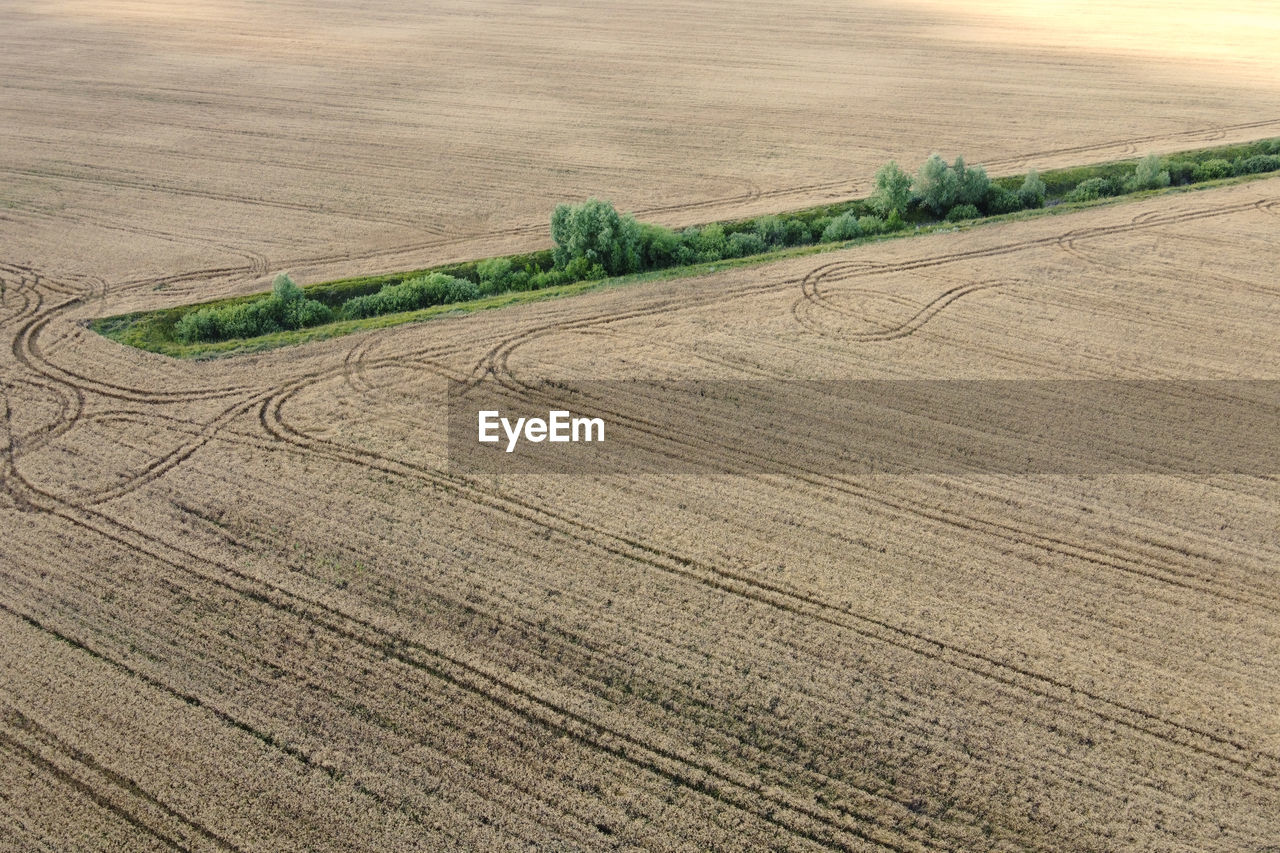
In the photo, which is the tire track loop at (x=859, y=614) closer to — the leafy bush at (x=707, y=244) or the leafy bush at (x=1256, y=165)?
the leafy bush at (x=707, y=244)

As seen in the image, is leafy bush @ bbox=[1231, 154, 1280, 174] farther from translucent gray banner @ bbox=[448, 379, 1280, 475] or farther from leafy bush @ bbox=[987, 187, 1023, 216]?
translucent gray banner @ bbox=[448, 379, 1280, 475]

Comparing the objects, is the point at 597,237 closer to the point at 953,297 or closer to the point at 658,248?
the point at 658,248

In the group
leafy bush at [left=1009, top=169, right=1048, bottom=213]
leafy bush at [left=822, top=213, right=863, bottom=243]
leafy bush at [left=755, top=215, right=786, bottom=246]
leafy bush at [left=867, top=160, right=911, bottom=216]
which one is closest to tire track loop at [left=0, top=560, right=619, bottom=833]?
leafy bush at [left=755, top=215, right=786, bottom=246]

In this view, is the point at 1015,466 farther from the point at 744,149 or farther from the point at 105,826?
the point at 744,149

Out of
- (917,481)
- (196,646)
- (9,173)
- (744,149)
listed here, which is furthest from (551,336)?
(9,173)

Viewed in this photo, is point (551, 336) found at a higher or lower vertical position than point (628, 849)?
higher
